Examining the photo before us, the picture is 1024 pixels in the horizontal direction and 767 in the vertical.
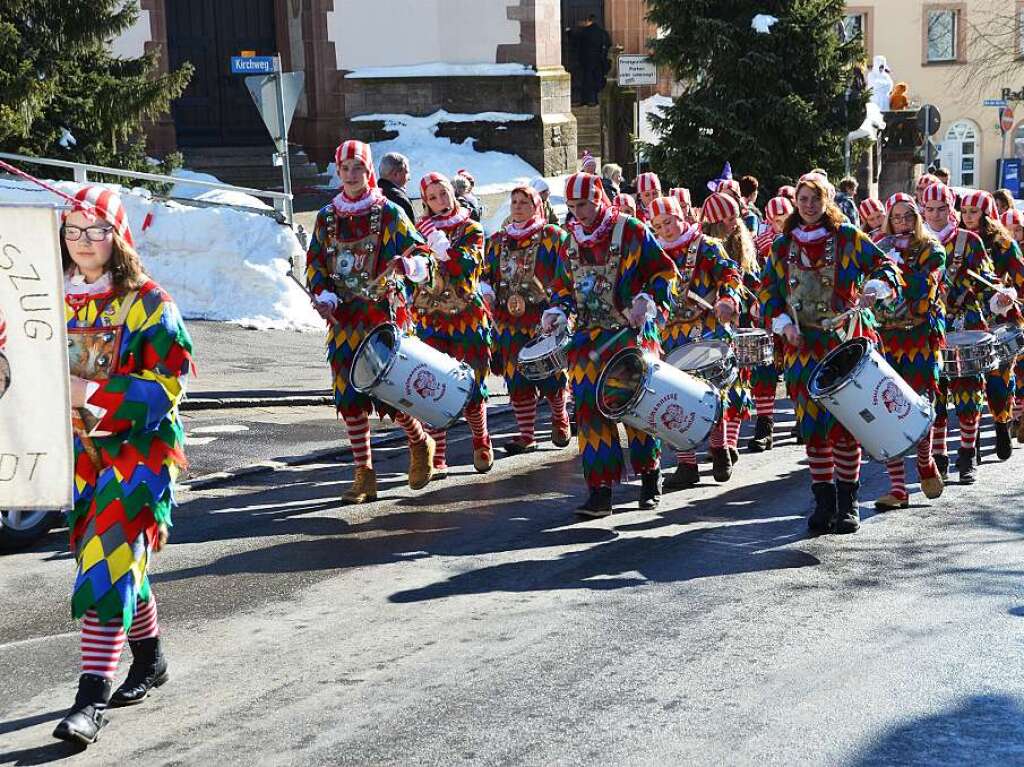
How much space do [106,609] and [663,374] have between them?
396cm

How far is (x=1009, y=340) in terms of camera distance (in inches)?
429

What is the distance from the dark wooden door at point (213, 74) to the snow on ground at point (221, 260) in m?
7.78

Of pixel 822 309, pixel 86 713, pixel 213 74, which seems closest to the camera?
pixel 86 713

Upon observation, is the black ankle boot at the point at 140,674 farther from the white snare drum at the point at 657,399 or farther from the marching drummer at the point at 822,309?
the marching drummer at the point at 822,309

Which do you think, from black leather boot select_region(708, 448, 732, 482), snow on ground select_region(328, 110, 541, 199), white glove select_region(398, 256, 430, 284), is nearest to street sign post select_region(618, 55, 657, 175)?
snow on ground select_region(328, 110, 541, 199)

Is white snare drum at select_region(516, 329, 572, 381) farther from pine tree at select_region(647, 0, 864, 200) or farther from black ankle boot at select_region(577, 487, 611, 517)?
pine tree at select_region(647, 0, 864, 200)

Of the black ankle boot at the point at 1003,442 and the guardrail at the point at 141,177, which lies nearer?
the black ankle boot at the point at 1003,442

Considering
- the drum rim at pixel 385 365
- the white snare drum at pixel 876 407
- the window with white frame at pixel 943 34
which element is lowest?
the white snare drum at pixel 876 407

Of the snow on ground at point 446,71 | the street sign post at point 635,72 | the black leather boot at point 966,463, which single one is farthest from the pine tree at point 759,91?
Answer: the black leather boot at point 966,463

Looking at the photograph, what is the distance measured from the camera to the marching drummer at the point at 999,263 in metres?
11.1

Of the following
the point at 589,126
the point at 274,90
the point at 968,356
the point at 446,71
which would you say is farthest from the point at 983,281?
the point at 589,126

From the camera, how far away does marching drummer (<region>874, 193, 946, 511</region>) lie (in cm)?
972

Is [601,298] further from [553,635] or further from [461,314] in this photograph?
[553,635]

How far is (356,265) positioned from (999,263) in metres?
4.48
